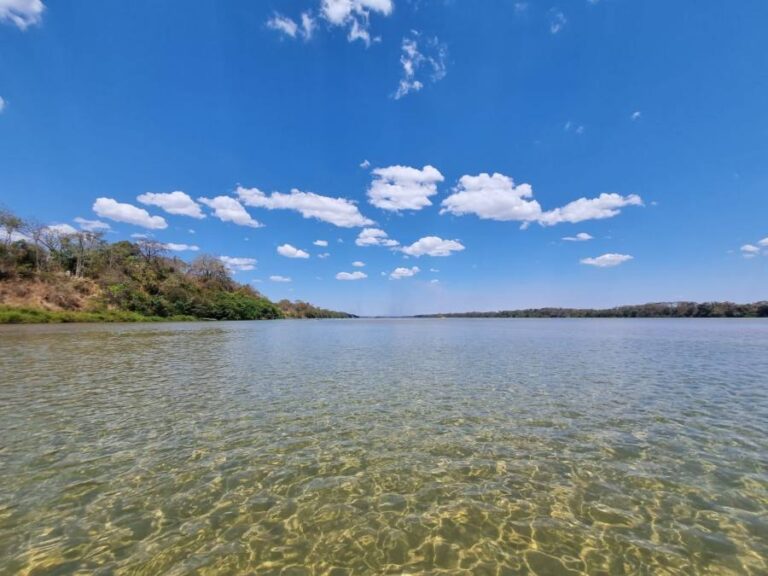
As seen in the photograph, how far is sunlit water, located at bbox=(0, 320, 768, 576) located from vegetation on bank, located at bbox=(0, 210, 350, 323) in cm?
9803

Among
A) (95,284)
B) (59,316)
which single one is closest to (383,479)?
(59,316)

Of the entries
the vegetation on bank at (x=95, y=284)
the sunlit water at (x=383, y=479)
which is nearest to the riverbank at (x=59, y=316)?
the vegetation on bank at (x=95, y=284)

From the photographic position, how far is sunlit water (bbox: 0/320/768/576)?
5.96 metres

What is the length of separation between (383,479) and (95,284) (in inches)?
5780

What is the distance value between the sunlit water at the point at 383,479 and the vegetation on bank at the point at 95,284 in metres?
98.0

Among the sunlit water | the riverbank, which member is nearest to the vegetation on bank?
the riverbank

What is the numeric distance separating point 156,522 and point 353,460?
14.9ft

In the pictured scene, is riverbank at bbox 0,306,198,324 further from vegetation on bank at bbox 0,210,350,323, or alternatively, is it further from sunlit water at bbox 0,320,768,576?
sunlit water at bbox 0,320,768,576

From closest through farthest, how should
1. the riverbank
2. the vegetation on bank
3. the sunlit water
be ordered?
the sunlit water, the riverbank, the vegetation on bank

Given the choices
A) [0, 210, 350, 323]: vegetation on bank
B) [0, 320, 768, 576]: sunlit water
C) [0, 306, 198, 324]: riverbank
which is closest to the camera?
[0, 320, 768, 576]: sunlit water

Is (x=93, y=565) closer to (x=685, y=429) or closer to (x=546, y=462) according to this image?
(x=546, y=462)

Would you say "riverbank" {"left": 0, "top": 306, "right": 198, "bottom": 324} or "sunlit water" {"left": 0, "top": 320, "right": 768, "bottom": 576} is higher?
"riverbank" {"left": 0, "top": 306, "right": 198, "bottom": 324}

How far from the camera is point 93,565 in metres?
5.62

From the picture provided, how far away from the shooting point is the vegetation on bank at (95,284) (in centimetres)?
9669
